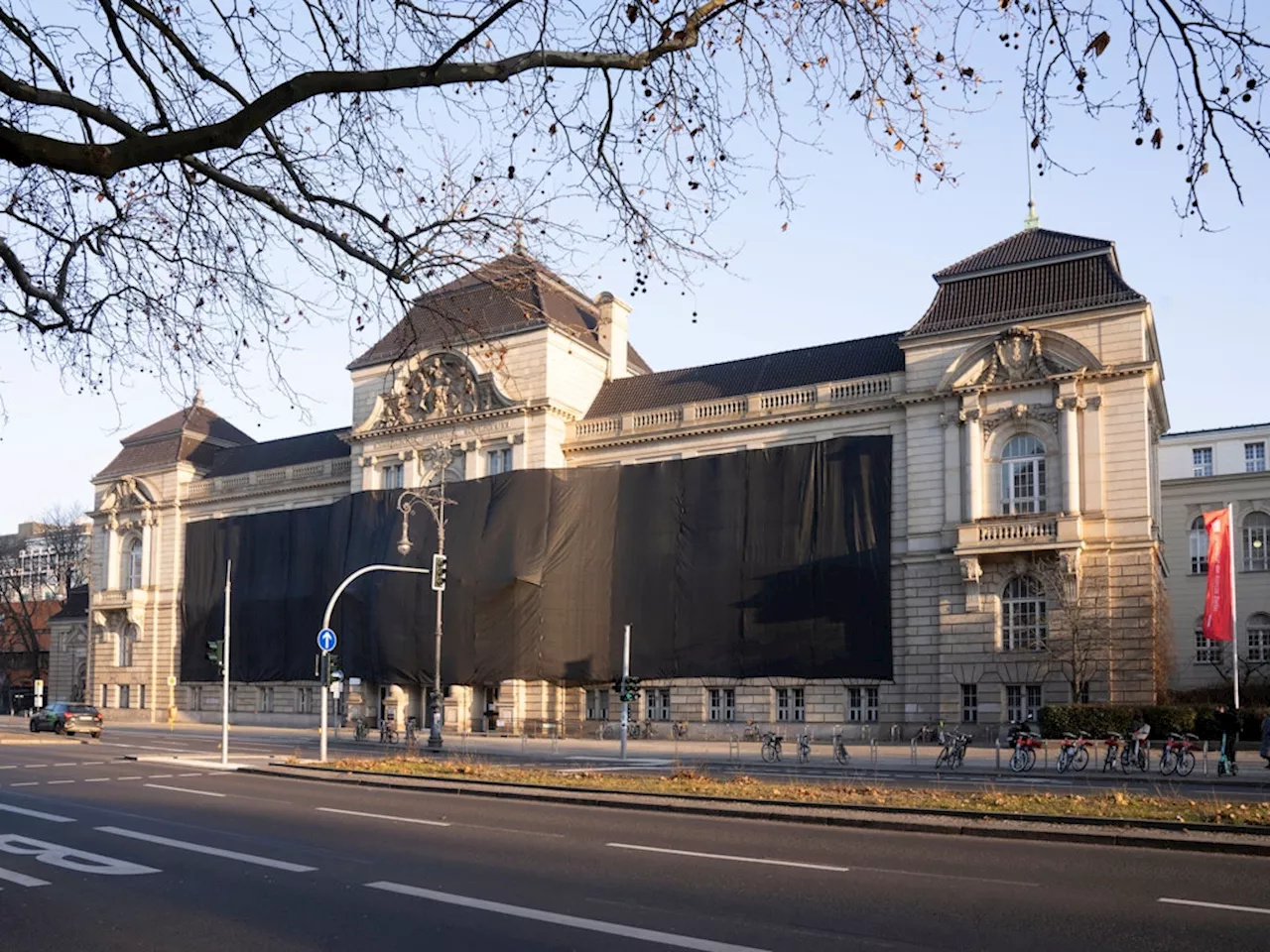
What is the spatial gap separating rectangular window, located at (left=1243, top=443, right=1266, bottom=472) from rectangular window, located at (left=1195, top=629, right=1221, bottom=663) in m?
11.6

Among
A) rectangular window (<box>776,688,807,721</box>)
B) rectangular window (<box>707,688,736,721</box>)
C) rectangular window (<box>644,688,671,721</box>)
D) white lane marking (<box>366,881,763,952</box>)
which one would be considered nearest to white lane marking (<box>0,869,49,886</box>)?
white lane marking (<box>366,881,763,952</box>)

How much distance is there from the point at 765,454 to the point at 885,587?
7583 millimetres

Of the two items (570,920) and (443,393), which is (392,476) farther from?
(570,920)

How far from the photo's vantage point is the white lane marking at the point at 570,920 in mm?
8797

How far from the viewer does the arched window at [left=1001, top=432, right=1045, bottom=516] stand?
1852 inches

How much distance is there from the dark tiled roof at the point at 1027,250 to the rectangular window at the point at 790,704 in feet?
58.9

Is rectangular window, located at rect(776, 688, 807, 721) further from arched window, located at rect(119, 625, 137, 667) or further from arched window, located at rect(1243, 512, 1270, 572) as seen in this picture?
arched window, located at rect(119, 625, 137, 667)

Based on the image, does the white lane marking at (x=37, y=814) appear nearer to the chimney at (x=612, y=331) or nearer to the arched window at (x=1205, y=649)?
the chimney at (x=612, y=331)

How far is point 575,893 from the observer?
10969mm

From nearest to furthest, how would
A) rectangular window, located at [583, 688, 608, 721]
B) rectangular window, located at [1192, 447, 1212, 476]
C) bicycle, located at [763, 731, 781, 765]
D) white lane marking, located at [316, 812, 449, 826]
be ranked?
white lane marking, located at [316, 812, 449, 826], bicycle, located at [763, 731, 781, 765], rectangular window, located at [583, 688, 608, 721], rectangular window, located at [1192, 447, 1212, 476]

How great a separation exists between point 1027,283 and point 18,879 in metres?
43.0

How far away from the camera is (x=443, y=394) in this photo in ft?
200

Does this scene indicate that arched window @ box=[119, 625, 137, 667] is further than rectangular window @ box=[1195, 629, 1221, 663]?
Yes

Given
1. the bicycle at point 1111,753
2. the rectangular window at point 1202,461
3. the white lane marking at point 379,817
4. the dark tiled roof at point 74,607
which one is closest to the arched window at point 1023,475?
the bicycle at point 1111,753
